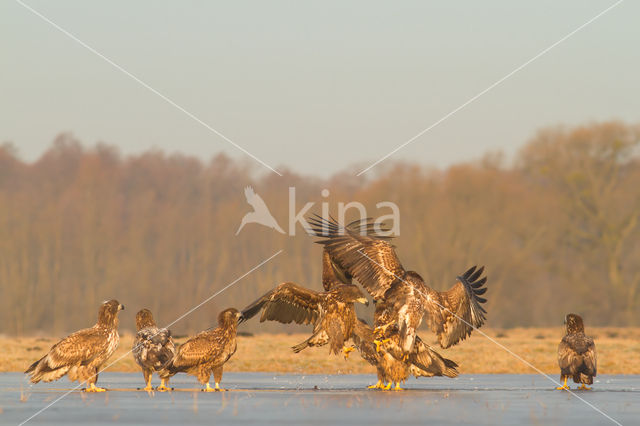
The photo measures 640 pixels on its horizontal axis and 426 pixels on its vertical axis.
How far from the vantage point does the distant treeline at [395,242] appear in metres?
63.1

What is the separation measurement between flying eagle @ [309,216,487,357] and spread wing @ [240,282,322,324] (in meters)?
0.82

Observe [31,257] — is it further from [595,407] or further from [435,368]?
[595,407]

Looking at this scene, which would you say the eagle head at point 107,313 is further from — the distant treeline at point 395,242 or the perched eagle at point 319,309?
the distant treeline at point 395,242

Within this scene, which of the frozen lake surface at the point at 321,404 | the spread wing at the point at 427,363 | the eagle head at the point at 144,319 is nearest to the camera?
the frozen lake surface at the point at 321,404

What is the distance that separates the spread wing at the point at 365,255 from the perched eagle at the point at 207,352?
80.7 inches

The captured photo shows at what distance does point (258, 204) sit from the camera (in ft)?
240

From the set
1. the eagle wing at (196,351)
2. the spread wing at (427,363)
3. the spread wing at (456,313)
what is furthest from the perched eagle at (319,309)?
the spread wing at (456,313)

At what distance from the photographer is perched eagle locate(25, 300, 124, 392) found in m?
18.1

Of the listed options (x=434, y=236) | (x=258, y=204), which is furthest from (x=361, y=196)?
(x=258, y=204)

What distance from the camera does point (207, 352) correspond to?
721 inches

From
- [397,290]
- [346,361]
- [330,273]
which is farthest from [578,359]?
[346,361]

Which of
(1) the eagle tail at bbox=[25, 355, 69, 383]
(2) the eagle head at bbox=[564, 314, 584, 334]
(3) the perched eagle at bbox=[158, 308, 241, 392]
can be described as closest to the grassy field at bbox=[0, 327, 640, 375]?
(2) the eagle head at bbox=[564, 314, 584, 334]

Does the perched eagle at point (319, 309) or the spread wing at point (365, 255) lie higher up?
the spread wing at point (365, 255)

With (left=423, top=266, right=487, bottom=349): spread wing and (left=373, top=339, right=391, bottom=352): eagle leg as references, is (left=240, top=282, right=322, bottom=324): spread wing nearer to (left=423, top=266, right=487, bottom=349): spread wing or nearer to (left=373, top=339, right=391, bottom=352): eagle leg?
(left=373, top=339, right=391, bottom=352): eagle leg
